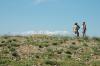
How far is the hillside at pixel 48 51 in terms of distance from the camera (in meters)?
21.8

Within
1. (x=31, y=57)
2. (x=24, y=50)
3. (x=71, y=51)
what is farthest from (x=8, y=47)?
(x=71, y=51)

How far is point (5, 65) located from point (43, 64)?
2.27m

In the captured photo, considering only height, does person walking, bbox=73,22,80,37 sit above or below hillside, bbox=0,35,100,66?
above

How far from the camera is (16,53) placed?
78.3 ft

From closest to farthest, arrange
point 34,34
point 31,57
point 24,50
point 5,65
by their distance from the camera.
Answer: point 5,65 → point 31,57 → point 24,50 → point 34,34

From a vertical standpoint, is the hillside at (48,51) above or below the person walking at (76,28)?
below

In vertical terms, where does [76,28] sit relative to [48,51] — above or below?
above

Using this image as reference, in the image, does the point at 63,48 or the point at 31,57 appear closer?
the point at 31,57

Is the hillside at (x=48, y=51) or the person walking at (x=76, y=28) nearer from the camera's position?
the hillside at (x=48, y=51)

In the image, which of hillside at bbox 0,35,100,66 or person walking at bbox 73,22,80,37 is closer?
hillside at bbox 0,35,100,66

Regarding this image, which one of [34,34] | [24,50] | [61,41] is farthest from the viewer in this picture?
[34,34]

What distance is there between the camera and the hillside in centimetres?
2177

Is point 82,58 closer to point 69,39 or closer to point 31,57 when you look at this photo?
point 31,57

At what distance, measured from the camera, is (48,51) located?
82.0ft
